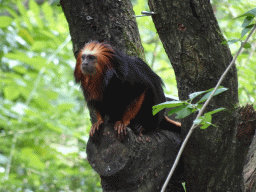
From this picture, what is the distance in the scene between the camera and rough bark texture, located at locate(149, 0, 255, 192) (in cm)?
136

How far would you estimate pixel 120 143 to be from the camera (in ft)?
5.01

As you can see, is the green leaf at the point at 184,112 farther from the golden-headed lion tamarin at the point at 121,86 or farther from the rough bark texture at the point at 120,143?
the golden-headed lion tamarin at the point at 121,86

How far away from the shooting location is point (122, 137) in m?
1.53

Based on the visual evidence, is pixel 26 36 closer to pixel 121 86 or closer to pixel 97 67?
pixel 97 67

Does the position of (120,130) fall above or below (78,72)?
below

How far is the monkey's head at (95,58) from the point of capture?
1863mm

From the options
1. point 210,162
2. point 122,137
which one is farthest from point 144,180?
point 210,162

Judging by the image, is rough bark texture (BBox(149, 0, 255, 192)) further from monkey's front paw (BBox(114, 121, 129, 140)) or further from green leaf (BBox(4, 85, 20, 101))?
green leaf (BBox(4, 85, 20, 101))

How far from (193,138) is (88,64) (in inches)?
34.8

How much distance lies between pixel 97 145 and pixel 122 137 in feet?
0.60

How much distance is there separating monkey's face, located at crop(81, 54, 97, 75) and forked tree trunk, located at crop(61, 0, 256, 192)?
17.7 inches

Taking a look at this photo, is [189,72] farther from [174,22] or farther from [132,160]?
[132,160]

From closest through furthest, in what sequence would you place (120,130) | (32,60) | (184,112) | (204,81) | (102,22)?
1. (184,112)
2. (204,81)
3. (120,130)
4. (102,22)
5. (32,60)

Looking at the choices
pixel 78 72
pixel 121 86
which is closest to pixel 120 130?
pixel 121 86
